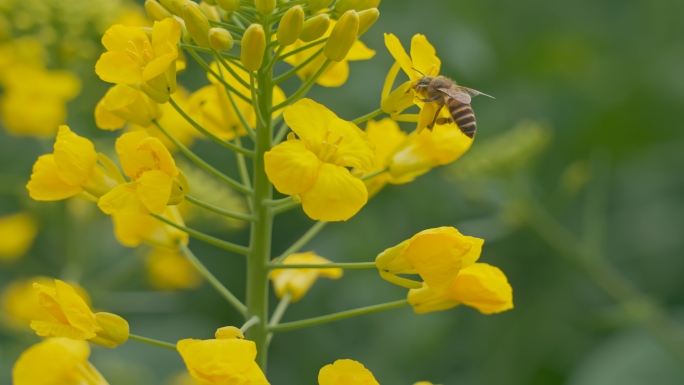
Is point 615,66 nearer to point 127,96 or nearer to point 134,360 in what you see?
point 134,360

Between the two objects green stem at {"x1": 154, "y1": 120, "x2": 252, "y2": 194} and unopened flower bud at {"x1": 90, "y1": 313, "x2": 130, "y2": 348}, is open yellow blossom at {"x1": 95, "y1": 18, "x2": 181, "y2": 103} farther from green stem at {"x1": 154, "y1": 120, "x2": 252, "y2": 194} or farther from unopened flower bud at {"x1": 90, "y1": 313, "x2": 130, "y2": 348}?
unopened flower bud at {"x1": 90, "y1": 313, "x2": 130, "y2": 348}

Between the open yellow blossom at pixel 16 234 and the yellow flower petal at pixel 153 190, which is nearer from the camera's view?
the yellow flower petal at pixel 153 190

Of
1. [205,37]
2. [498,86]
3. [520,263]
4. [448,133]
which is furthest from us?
[498,86]

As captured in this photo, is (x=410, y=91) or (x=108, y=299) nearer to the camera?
(x=410, y=91)

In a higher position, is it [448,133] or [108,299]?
[448,133]

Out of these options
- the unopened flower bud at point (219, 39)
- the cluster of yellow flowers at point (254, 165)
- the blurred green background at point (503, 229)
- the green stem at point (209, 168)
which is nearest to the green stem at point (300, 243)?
the cluster of yellow flowers at point (254, 165)

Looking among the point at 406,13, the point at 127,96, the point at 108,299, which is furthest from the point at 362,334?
the point at 127,96

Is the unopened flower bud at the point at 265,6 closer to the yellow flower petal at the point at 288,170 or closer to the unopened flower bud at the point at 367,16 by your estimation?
the unopened flower bud at the point at 367,16

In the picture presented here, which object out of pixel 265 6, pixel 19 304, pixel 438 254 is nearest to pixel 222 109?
pixel 265 6
